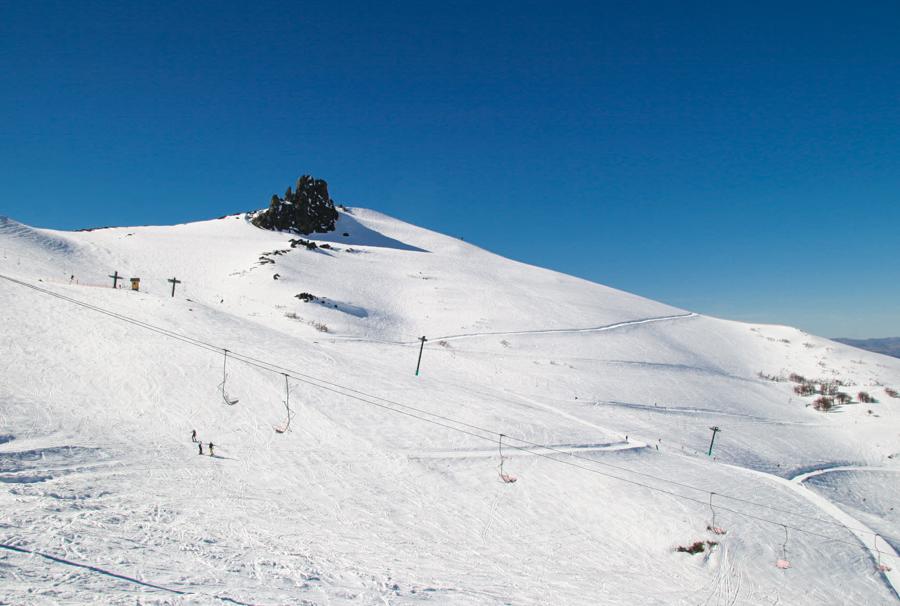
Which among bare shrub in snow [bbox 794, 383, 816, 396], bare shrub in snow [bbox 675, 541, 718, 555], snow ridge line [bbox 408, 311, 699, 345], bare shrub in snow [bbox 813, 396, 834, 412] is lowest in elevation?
bare shrub in snow [bbox 675, 541, 718, 555]

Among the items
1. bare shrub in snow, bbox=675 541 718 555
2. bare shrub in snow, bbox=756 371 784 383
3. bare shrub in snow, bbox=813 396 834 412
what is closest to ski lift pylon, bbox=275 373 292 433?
bare shrub in snow, bbox=675 541 718 555

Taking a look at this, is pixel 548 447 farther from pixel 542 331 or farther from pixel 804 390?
pixel 804 390

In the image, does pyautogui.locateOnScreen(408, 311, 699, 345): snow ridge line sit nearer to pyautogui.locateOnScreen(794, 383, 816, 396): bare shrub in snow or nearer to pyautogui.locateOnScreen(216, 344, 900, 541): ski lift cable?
pyautogui.locateOnScreen(216, 344, 900, 541): ski lift cable

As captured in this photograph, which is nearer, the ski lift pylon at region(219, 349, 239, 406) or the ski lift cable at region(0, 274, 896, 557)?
the ski lift cable at region(0, 274, 896, 557)

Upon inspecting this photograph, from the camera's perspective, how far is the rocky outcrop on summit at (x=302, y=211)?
76500mm

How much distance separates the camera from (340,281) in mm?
50906

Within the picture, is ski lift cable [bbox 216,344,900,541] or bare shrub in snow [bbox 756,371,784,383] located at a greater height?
bare shrub in snow [bbox 756,371,784,383]

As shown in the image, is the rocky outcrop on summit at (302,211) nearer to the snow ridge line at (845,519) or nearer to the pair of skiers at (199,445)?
the pair of skiers at (199,445)

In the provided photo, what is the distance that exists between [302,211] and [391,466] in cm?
6680

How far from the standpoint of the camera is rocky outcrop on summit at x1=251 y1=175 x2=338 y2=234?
76.5 meters

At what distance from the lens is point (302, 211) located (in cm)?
7738

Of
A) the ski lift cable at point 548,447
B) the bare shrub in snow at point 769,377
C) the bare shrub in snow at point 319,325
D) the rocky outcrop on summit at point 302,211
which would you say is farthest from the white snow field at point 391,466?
the rocky outcrop on summit at point 302,211

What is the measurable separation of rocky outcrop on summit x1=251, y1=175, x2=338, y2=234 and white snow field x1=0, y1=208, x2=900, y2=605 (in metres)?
36.1

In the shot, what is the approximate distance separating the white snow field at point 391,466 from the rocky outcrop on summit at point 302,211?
36070mm
